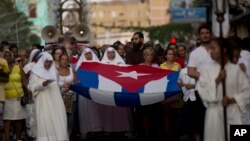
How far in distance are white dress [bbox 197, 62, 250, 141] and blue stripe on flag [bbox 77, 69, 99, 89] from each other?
5866 mm

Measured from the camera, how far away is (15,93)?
19.1 meters

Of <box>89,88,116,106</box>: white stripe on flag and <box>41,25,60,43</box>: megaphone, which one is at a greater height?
<box>41,25,60,43</box>: megaphone

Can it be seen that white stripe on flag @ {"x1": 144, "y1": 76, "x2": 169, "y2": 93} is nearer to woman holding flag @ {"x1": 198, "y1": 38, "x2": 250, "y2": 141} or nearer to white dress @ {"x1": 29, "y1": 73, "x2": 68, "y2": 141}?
white dress @ {"x1": 29, "y1": 73, "x2": 68, "y2": 141}

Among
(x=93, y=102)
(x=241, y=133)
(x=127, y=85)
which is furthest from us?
(x=93, y=102)

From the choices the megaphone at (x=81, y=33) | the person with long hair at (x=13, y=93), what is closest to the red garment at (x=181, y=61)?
the person with long hair at (x=13, y=93)

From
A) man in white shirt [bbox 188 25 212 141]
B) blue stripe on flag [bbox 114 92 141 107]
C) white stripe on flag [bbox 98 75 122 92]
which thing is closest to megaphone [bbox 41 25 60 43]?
white stripe on flag [bbox 98 75 122 92]

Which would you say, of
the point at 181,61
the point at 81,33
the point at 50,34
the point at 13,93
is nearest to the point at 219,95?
the point at 181,61

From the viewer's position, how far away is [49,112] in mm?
16750

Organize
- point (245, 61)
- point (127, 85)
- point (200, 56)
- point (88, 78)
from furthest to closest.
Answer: point (88, 78), point (127, 85), point (245, 61), point (200, 56)

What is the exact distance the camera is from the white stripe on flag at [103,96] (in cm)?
1816

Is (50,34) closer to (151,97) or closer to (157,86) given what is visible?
(157,86)

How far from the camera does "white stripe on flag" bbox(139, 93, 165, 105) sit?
59.2 ft

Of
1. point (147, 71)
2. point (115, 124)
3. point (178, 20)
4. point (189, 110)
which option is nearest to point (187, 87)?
point (189, 110)

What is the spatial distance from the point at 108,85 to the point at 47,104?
1948 mm
